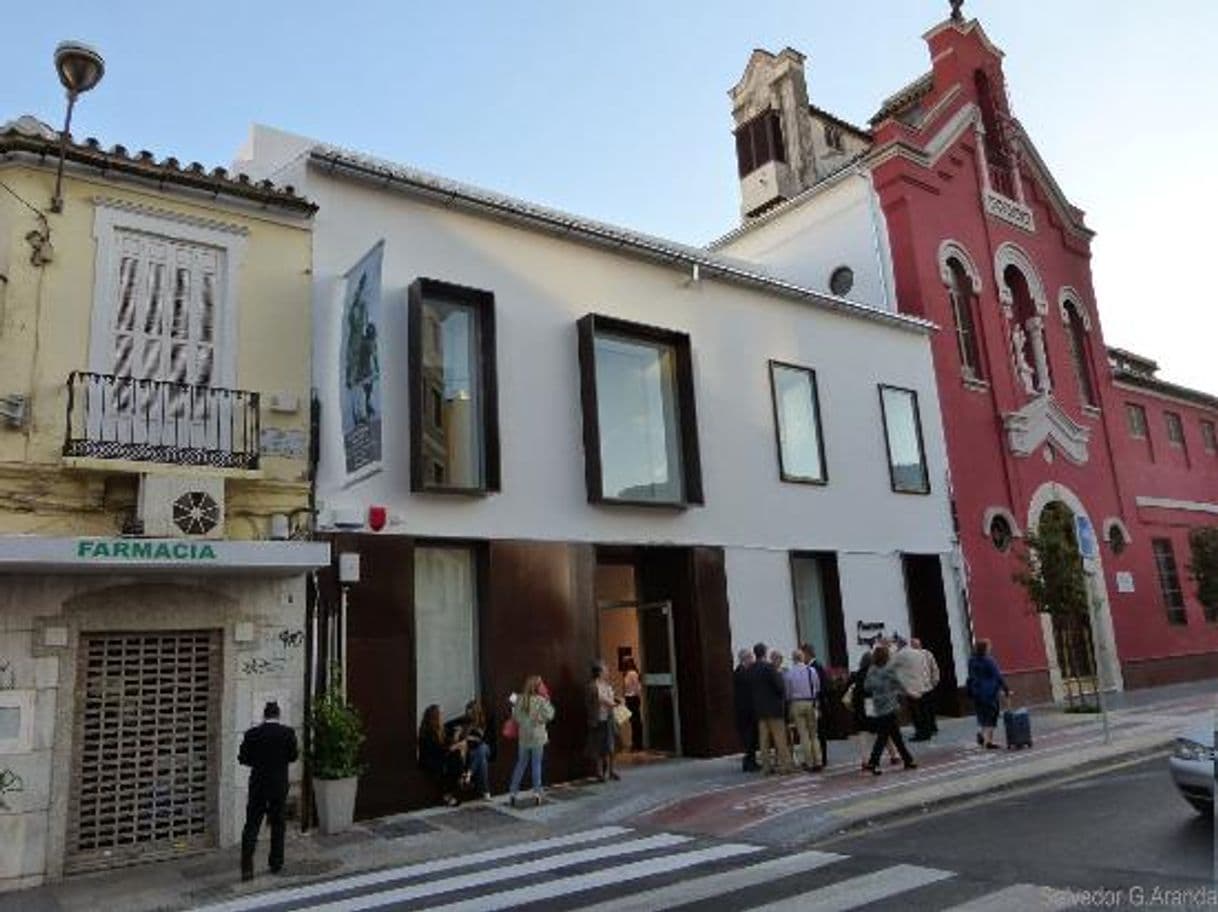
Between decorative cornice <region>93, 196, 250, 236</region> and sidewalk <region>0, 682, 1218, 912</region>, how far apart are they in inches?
287

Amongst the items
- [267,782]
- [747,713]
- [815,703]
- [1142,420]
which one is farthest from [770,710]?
[1142,420]

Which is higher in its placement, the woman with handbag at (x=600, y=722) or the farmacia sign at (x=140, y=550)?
the farmacia sign at (x=140, y=550)

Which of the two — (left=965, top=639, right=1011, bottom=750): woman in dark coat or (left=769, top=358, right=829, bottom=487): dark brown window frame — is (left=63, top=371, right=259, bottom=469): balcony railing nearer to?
(left=769, top=358, right=829, bottom=487): dark brown window frame

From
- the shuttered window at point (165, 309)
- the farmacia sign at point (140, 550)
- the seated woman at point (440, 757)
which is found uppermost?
the shuttered window at point (165, 309)

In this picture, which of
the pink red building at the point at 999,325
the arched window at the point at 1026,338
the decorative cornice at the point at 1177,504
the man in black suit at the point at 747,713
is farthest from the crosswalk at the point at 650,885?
the decorative cornice at the point at 1177,504

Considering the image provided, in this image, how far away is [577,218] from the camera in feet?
52.3

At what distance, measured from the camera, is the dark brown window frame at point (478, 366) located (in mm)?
12305

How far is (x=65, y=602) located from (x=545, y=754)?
623 centimetres

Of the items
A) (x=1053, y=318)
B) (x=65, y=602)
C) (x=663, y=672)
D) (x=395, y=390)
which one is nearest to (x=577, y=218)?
(x=395, y=390)

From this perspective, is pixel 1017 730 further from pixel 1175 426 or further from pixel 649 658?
pixel 1175 426

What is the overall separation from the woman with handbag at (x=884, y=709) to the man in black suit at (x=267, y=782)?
737 centimetres

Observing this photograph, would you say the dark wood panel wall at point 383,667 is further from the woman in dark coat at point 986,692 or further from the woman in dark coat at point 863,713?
the woman in dark coat at point 986,692

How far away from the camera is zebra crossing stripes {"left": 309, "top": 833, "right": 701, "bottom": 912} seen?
7.70 meters

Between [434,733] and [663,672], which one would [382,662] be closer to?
[434,733]
